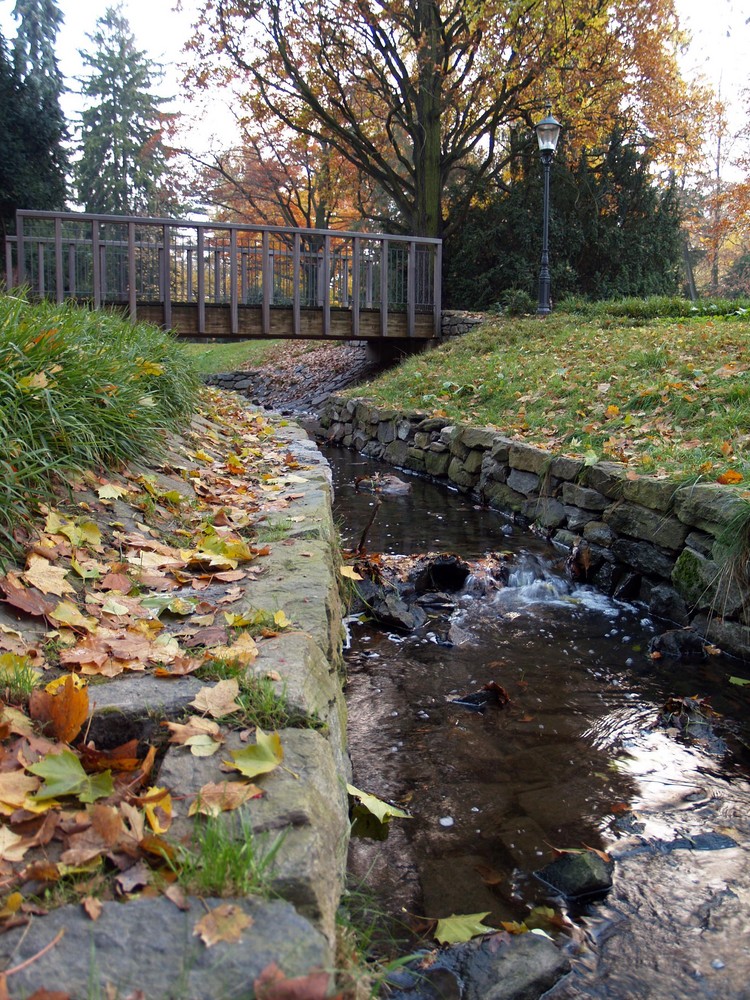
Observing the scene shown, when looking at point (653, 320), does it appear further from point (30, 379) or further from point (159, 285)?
point (30, 379)

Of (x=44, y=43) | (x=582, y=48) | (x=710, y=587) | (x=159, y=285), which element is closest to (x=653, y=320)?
(x=582, y=48)

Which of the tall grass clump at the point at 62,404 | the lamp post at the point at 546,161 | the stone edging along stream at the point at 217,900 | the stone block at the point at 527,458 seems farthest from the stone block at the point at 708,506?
the lamp post at the point at 546,161

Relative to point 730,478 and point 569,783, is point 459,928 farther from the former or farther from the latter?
point 730,478

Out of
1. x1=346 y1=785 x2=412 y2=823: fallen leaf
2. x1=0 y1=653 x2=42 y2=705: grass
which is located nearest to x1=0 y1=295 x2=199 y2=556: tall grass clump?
x1=0 y1=653 x2=42 y2=705: grass

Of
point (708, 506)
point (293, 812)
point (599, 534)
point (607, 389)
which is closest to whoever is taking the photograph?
point (293, 812)

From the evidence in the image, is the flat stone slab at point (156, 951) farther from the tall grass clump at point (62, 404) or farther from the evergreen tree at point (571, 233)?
the evergreen tree at point (571, 233)

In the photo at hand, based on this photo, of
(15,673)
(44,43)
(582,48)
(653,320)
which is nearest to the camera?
(15,673)

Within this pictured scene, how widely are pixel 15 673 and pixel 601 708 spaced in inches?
96.1

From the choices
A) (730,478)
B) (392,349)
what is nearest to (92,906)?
(730,478)

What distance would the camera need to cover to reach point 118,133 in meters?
35.2

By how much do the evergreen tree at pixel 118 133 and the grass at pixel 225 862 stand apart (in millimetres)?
37002

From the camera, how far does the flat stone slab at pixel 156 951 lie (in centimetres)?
104

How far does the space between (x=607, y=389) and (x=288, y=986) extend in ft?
23.2

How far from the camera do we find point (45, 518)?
268 cm
